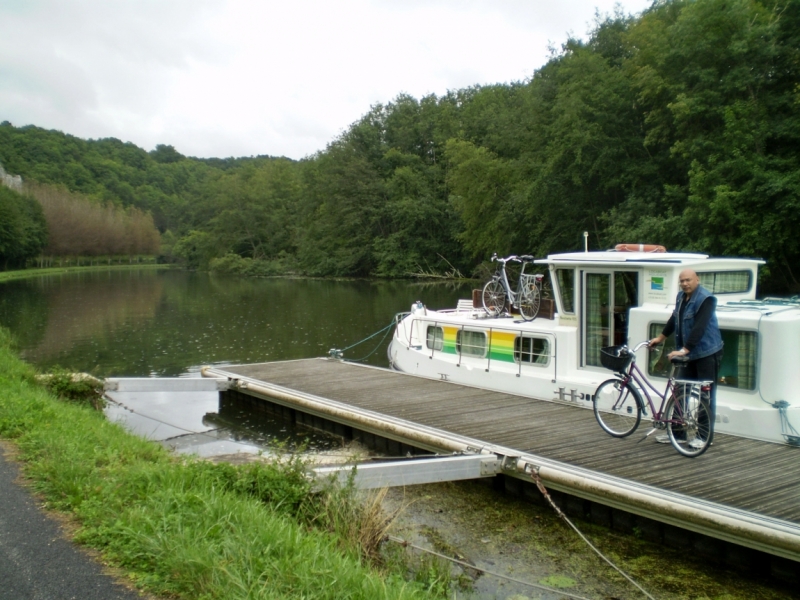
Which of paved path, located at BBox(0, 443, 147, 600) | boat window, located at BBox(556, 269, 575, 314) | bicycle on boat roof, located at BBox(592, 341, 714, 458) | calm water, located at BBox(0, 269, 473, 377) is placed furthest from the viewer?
calm water, located at BBox(0, 269, 473, 377)

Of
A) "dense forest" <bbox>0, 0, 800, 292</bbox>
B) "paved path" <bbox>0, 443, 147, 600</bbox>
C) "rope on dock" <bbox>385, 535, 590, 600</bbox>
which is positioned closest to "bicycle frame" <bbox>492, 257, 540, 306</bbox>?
"rope on dock" <bbox>385, 535, 590, 600</bbox>

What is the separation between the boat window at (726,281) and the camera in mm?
11148

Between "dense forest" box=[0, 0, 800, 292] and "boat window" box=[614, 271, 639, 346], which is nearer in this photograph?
"boat window" box=[614, 271, 639, 346]

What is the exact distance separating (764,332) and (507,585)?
478 centimetres

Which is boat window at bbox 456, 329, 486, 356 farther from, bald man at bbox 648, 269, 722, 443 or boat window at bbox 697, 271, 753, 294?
bald man at bbox 648, 269, 722, 443

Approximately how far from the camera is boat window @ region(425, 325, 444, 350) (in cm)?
1534

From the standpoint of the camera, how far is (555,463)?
27.5ft

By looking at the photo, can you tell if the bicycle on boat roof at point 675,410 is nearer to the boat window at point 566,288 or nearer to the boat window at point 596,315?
the boat window at point 596,315

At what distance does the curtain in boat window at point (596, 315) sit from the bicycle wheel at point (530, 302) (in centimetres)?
225

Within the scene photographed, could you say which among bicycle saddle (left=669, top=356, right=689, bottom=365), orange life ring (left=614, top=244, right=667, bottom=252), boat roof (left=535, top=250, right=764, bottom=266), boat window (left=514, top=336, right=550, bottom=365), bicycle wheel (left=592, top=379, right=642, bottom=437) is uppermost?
orange life ring (left=614, top=244, right=667, bottom=252)

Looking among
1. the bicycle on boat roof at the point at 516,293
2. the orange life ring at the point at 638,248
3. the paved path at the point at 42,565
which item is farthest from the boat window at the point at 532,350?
the paved path at the point at 42,565

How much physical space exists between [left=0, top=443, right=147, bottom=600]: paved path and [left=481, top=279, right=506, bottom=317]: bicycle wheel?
1097 centimetres

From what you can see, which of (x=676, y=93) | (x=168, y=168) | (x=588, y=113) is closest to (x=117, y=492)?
(x=676, y=93)

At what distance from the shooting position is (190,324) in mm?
32281
